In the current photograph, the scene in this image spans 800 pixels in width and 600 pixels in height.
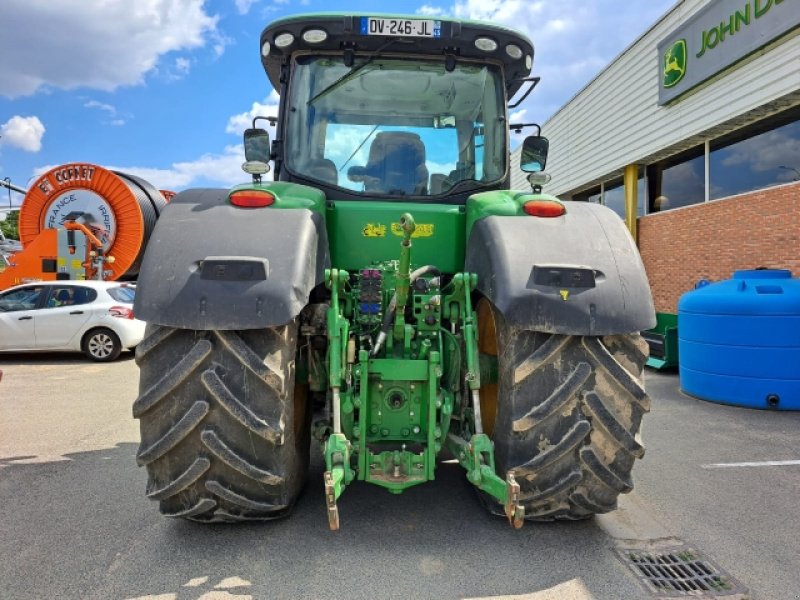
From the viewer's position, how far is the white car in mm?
9711

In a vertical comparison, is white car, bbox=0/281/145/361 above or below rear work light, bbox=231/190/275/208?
below

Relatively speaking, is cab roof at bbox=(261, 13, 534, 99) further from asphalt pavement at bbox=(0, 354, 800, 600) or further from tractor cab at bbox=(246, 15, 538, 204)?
asphalt pavement at bbox=(0, 354, 800, 600)

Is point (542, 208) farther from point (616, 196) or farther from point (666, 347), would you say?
point (616, 196)

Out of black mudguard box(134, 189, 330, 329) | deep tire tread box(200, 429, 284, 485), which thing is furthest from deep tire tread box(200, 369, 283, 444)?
black mudguard box(134, 189, 330, 329)

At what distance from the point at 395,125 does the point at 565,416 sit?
2.20m

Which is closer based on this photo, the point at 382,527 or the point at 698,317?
the point at 382,527

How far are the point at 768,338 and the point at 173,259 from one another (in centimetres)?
610

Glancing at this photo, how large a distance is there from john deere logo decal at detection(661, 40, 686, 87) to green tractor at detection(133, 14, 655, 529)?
31.0ft

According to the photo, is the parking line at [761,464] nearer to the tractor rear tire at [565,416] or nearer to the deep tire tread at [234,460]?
the tractor rear tire at [565,416]

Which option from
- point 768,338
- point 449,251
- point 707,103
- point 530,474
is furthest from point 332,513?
point 707,103

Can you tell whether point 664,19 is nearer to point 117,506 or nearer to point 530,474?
point 530,474

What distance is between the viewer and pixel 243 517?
2863 mm

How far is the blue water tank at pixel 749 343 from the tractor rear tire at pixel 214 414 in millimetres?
→ 5529

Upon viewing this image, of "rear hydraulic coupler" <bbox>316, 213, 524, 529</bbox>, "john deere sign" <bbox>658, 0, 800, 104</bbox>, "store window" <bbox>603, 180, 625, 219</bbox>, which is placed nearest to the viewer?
"rear hydraulic coupler" <bbox>316, 213, 524, 529</bbox>
